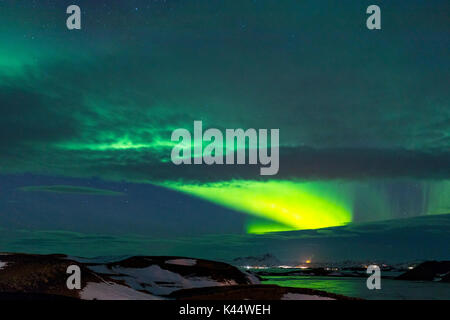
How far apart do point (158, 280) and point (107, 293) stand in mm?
57784

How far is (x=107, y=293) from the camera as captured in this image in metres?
48.5

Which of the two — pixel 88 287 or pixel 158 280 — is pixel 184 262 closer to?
pixel 158 280

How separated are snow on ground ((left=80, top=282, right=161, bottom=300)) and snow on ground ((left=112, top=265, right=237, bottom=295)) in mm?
38291

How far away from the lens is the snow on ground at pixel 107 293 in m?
46.6

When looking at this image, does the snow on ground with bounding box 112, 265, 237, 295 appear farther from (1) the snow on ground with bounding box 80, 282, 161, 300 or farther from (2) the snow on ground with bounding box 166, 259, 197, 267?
(1) the snow on ground with bounding box 80, 282, 161, 300

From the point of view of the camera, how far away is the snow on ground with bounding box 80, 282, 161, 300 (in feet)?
153

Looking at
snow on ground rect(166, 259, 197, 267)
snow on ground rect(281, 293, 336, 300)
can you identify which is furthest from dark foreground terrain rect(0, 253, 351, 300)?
snow on ground rect(166, 259, 197, 267)
